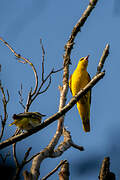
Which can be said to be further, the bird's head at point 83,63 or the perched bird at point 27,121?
the bird's head at point 83,63

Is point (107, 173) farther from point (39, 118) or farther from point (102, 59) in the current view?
point (102, 59)

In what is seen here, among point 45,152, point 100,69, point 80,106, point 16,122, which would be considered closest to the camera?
point 100,69

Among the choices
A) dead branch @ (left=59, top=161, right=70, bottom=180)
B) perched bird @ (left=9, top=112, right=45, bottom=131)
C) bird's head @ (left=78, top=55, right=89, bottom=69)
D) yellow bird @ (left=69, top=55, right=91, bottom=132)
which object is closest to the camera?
perched bird @ (left=9, top=112, right=45, bottom=131)

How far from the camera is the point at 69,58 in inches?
160

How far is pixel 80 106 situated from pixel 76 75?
0.68m

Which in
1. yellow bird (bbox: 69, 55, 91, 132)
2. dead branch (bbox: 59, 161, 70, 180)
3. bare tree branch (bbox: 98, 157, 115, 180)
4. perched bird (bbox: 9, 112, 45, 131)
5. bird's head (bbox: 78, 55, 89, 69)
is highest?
bird's head (bbox: 78, 55, 89, 69)

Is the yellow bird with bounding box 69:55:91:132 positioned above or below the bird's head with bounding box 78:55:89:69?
below

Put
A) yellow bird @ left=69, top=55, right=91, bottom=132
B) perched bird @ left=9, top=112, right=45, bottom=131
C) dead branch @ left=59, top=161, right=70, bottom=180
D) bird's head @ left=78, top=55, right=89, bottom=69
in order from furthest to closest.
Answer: bird's head @ left=78, top=55, right=89, bottom=69
yellow bird @ left=69, top=55, right=91, bottom=132
dead branch @ left=59, top=161, right=70, bottom=180
perched bird @ left=9, top=112, right=45, bottom=131

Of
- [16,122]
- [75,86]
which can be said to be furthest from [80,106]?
[16,122]

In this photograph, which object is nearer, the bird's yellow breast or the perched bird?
the perched bird

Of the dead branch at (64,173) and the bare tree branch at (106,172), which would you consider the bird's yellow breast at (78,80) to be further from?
the bare tree branch at (106,172)

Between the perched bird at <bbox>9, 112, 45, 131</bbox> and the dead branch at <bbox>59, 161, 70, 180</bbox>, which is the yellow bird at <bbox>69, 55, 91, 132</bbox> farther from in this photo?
the perched bird at <bbox>9, 112, 45, 131</bbox>

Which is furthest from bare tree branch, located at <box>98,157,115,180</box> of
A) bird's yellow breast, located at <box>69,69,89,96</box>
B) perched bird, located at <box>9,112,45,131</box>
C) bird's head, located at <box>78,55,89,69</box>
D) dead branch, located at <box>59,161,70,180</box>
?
bird's head, located at <box>78,55,89,69</box>

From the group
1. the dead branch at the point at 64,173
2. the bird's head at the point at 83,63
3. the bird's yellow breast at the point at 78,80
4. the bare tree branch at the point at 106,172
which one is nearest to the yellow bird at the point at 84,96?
the bird's yellow breast at the point at 78,80
